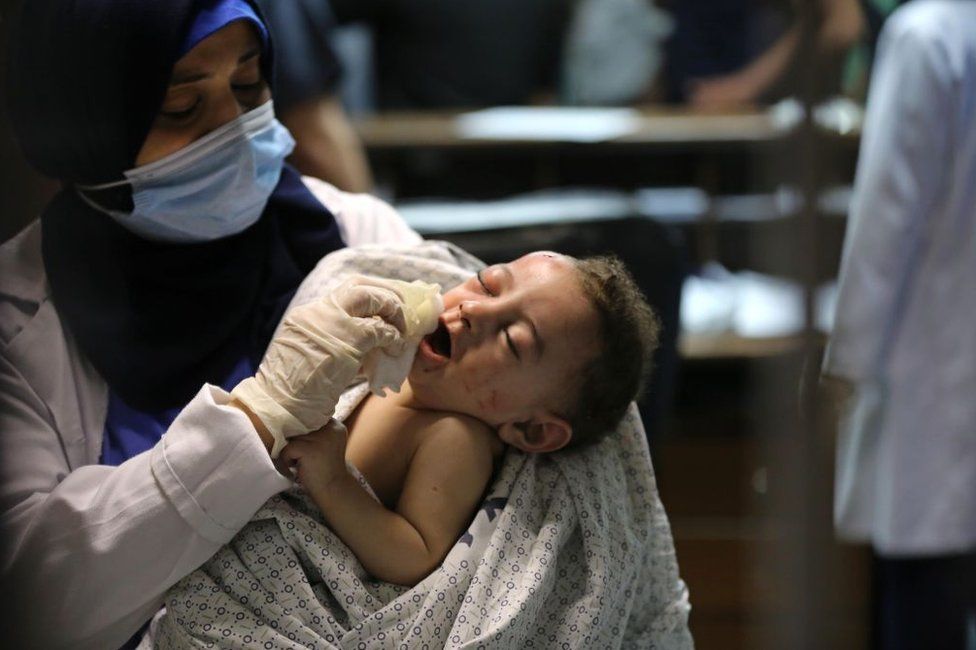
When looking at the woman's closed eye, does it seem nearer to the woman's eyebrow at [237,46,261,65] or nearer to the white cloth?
the woman's eyebrow at [237,46,261,65]

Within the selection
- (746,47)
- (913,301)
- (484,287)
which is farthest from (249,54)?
(913,301)

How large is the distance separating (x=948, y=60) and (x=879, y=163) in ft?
0.52

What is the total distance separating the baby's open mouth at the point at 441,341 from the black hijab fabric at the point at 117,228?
16cm

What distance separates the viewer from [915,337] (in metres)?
1.73

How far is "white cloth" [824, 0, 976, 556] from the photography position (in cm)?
160

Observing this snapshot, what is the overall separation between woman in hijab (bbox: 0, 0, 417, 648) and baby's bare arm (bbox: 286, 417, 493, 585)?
0.06 meters

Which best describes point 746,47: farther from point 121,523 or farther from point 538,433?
point 121,523

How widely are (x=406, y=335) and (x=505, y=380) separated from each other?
0.45 ft

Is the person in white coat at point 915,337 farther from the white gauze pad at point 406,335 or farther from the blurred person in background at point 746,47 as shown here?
the white gauze pad at point 406,335

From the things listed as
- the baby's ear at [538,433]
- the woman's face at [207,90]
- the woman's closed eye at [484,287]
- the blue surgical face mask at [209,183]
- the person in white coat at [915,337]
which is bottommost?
the person in white coat at [915,337]

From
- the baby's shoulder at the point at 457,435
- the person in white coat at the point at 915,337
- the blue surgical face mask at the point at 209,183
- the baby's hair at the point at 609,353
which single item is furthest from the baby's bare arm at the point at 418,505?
the person in white coat at the point at 915,337

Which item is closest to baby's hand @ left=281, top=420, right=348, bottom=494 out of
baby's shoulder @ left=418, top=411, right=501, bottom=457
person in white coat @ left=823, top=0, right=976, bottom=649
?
baby's shoulder @ left=418, top=411, right=501, bottom=457

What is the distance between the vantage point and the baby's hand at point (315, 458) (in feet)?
3.43

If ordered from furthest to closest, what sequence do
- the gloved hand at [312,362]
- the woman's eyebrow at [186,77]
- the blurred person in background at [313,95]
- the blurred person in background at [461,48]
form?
the blurred person in background at [461,48] → the blurred person in background at [313,95] → the woman's eyebrow at [186,77] → the gloved hand at [312,362]
